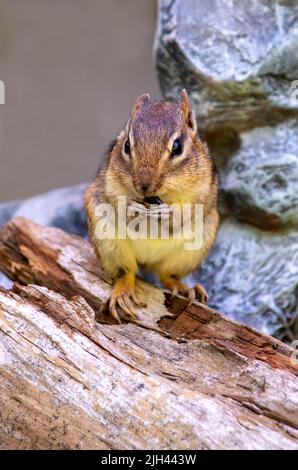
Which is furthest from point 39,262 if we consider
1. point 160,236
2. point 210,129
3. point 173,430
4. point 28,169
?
point 28,169

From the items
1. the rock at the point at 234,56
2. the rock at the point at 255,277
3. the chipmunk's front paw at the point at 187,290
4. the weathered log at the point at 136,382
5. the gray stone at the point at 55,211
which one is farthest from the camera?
the gray stone at the point at 55,211

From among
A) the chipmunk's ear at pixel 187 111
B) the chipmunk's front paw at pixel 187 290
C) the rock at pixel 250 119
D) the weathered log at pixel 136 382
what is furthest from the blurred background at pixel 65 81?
the weathered log at pixel 136 382

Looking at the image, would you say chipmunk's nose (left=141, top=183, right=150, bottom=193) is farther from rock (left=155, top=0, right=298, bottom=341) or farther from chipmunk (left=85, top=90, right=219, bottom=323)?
rock (left=155, top=0, right=298, bottom=341)

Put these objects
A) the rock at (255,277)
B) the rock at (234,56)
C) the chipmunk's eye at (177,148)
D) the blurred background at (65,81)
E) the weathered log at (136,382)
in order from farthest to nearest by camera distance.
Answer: the blurred background at (65,81), the rock at (255,277), the rock at (234,56), the chipmunk's eye at (177,148), the weathered log at (136,382)

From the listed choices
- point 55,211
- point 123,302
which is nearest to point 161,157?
point 123,302

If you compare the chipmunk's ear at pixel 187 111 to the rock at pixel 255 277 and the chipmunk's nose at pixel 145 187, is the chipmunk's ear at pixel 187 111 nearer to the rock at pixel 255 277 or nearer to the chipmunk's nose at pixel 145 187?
the chipmunk's nose at pixel 145 187

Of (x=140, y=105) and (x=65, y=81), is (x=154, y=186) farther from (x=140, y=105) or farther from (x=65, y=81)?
(x=65, y=81)

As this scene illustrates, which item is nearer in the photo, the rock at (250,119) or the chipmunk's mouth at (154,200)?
the chipmunk's mouth at (154,200)
